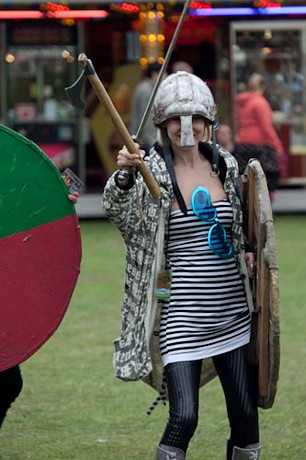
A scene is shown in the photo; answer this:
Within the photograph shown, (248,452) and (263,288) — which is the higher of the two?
(263,288)

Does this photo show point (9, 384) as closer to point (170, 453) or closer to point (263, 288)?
point (170, 453)

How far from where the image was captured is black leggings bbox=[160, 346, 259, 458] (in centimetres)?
477

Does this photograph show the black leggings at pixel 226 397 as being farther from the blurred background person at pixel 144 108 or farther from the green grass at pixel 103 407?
the blurred background person at pixel 144 108

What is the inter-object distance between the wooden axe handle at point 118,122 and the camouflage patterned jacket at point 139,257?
0.06 meters

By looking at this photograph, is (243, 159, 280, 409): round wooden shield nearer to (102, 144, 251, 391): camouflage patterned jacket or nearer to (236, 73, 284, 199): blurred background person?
(102, 144, 251, 391): camouflage patterned jacket

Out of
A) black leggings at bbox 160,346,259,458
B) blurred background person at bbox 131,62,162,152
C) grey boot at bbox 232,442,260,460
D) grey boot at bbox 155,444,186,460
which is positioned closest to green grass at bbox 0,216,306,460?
grey boot at bbox 232,442,260,460

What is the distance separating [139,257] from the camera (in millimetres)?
4875

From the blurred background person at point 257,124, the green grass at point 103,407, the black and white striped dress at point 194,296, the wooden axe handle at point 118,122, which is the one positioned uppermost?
the wooden axe handle at point 118,122

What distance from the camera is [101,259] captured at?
12898 millimetres

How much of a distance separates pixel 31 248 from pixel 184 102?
0.80 metres

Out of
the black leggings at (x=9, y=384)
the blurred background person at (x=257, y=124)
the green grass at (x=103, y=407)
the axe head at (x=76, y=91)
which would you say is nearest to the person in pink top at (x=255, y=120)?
the blurred background person at (x=257, y=124)

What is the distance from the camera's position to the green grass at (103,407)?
630 centimetres

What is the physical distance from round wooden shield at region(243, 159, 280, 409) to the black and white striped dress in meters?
0.12

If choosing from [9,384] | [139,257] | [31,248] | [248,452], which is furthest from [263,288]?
[9,384]
